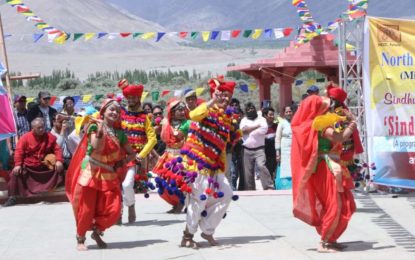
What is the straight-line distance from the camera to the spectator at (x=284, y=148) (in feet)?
54.3

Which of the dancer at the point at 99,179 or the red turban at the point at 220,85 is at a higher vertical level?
the red turban at the point at 220,85

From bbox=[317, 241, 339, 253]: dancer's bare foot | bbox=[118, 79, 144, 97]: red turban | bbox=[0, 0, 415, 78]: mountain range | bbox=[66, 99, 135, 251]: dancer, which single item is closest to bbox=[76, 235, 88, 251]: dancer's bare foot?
bbox=[66, 99, 135, 251]: dancer

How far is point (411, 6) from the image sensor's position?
184625 mm

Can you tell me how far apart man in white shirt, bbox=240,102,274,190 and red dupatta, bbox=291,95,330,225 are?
620cm

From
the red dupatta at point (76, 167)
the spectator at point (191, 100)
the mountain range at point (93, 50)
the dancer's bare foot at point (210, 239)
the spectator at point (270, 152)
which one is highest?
the mountain range at point (93, 50)

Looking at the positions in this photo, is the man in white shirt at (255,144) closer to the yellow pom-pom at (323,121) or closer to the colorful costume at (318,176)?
the colorful costume at (318,176)

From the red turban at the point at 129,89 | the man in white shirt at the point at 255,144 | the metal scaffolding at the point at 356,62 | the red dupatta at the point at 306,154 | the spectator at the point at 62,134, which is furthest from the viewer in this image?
the man in white shirt at the point at 255,144

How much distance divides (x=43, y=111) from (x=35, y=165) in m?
1.96

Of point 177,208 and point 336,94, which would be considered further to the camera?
point 177,208

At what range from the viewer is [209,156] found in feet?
35.0

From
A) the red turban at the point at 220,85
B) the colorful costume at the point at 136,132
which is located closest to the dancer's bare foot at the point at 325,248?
the red turban at the point at 220,85

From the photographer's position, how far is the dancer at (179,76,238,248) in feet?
34.8

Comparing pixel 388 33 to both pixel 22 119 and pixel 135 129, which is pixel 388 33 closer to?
pixel 135 129

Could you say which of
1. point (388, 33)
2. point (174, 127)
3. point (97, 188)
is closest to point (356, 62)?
point (388, 33)
